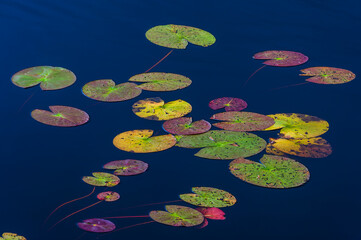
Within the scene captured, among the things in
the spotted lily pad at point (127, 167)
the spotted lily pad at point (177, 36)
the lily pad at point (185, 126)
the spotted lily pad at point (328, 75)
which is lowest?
the spotted lily pad at point (127, 167)

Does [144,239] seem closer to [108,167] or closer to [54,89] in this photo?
[108,167]

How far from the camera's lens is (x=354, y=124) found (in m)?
2.61

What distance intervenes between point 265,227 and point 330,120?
911 millimetres

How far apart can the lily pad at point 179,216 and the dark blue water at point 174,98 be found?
0.04 m

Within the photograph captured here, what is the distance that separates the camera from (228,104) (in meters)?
2.61

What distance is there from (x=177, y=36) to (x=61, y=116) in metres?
1.15

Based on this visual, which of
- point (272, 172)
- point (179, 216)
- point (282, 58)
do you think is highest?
point (282, 58)

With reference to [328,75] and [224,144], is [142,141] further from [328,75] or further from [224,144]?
[328,75]

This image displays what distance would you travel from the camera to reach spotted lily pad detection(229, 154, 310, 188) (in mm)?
2084

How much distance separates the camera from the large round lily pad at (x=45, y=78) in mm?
2783

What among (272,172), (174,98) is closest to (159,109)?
(174,98)

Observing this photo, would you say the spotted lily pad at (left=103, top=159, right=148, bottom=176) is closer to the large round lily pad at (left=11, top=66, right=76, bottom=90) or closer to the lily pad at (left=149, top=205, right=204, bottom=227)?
the lily pad at (left=149, top=205, right=204, bottom=227)

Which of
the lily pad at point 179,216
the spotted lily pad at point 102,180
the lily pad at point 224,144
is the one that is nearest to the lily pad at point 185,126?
the lily pad at point 224,144

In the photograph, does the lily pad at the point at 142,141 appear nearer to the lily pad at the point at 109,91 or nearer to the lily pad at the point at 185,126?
the lily pad at the point at 185,126
